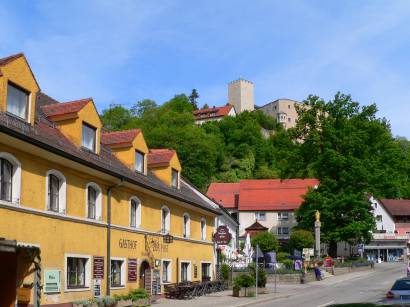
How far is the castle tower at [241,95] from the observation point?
564ft

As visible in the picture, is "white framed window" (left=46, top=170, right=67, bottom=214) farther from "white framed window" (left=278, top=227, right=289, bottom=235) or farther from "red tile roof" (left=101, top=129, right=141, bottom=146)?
"white framed window" (left=278, top=227, right=289, bottom=235)

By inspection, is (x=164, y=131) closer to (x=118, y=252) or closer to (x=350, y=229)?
(x=350, y=229)

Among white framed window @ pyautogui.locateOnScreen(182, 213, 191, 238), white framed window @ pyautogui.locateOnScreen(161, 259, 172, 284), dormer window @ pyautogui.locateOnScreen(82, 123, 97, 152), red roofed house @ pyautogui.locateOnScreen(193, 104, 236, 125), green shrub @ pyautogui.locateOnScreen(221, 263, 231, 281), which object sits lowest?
green shrub @ pyautogui.locateOnScreen(221, 263, 231, 281)

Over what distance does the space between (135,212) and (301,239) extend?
1531 inches

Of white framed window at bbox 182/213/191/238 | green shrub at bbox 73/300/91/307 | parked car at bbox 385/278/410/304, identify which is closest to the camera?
parked car at bbox 385/278/410/304

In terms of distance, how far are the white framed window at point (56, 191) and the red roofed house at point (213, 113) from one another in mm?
133652

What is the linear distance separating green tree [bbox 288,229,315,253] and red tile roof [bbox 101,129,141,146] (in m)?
38.2

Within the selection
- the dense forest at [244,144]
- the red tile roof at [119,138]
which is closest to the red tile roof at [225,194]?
the dense forest at [244,144]

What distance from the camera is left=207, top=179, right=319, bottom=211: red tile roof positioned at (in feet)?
284

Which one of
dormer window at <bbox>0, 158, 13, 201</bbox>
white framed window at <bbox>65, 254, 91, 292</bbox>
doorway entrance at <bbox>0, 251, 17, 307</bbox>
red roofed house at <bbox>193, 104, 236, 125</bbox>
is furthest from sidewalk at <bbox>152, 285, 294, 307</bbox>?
red roofed house at <bbox>193, 104, 236, 125</bbox>

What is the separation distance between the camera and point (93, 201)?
23.2 metres

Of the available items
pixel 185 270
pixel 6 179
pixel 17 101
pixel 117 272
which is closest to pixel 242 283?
pixel 185 270

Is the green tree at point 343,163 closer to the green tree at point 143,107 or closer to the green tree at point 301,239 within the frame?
the green tree at point 301,239

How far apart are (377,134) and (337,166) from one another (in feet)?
18.5
